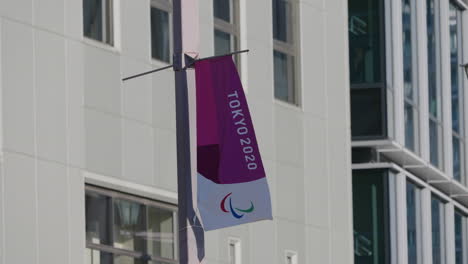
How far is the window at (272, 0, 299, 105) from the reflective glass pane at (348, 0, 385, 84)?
706cm

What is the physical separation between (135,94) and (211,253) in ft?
9.98

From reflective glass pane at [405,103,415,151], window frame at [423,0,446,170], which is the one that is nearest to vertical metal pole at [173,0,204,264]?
reflective glass pane at [405,103,415,151]

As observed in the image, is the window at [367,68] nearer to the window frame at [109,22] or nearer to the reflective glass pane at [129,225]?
the reflective glass pane at [129,225]

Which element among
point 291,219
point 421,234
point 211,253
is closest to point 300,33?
point 291,219

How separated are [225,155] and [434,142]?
74.0ft

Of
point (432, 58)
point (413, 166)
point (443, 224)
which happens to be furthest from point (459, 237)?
point (413, 166)

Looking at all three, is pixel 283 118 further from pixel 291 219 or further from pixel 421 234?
pixel 421 234

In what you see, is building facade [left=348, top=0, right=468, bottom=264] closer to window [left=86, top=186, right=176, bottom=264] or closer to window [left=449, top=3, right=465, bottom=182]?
window [left=449, top=3, right=465, bottom=182]

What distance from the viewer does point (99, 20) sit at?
22.5 m

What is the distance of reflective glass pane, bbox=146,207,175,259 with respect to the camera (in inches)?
928

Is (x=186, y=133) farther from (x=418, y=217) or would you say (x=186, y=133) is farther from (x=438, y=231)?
(x=438, y=231)

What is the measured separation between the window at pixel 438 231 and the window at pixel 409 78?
2.93 metres

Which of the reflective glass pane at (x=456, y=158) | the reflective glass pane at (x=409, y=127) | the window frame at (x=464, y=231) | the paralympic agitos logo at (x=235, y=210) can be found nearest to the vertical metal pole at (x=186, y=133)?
the paralympic agitos logo at (x=235, y=210)

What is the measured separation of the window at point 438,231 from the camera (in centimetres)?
3956
